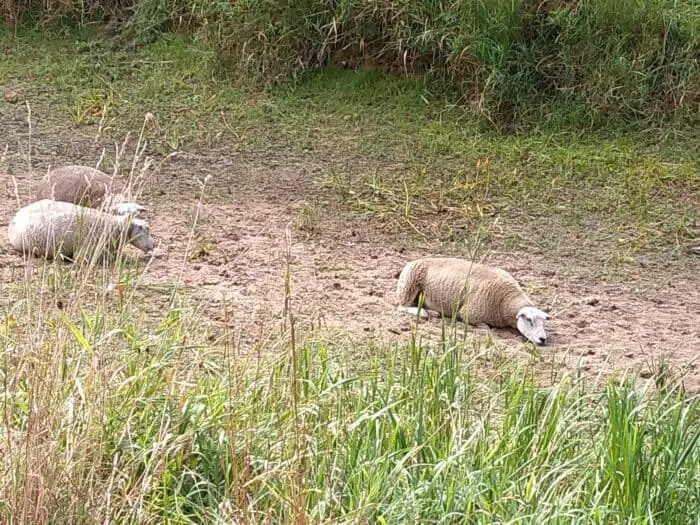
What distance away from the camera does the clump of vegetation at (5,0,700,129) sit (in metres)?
8.15

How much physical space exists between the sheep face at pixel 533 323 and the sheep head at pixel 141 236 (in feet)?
6.34

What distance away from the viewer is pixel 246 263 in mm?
5895

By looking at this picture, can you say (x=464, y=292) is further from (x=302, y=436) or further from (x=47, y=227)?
(x=302, y=436)

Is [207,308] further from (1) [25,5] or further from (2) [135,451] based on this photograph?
(1) [25,5]

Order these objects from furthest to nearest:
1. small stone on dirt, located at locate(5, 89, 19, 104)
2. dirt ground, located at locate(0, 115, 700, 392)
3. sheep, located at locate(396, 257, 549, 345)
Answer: small stone on dirt, located at locate(5, 89, 19, 104) < sheep, located at locate(396, 257, 549, 345) < dirt ground, located at locate(0, 115, 700, 392)

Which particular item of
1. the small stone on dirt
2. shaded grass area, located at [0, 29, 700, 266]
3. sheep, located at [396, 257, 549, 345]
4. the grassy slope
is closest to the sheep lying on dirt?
the grassy slope

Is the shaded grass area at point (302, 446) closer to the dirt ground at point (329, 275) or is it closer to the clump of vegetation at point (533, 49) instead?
the dirt ground at point (329, 275)

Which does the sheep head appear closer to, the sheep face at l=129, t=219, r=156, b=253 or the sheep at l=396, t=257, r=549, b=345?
the sheep face at l=129, t=219, r=156, b=253

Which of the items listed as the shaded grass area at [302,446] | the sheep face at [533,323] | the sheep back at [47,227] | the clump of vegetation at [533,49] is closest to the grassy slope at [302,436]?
the shaded grass area at [302,446]

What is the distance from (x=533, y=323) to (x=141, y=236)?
204 cm

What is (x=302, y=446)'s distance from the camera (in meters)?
3.07

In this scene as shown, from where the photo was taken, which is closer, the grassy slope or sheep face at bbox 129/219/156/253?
the grassy slope

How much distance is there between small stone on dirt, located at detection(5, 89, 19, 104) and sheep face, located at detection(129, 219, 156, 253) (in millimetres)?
3262

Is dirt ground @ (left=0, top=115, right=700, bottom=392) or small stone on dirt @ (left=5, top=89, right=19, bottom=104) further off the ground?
dirt ground @ (left=0, top=115, right=700, bottom=392)
